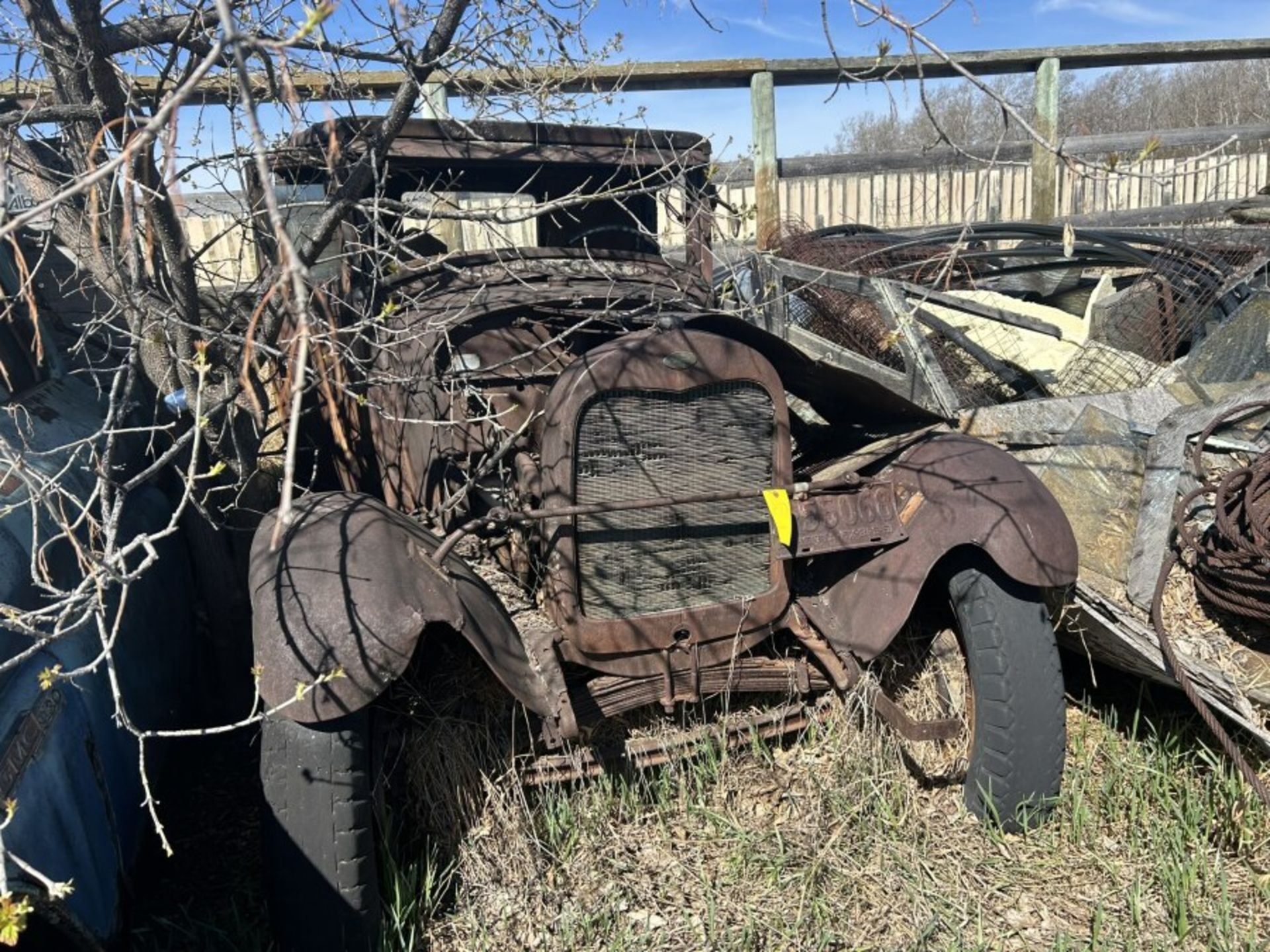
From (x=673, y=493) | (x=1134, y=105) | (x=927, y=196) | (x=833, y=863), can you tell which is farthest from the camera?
(x=1134, y=105)

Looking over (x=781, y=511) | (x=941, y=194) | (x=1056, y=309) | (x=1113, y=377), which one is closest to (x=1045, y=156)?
(x=941, y=194)

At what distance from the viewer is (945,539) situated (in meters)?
2.97

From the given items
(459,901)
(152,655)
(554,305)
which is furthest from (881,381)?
(152,655)

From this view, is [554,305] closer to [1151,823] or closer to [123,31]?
[123,31]

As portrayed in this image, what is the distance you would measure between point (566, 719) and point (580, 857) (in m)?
0.47

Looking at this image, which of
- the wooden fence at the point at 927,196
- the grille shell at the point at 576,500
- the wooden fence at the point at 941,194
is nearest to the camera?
the grille shell at the point at 576,500

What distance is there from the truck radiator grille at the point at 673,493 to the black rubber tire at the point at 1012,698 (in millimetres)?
650

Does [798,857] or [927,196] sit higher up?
[927,196]

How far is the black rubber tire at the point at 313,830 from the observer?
245 centimetres

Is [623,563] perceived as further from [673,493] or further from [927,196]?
[927,196]

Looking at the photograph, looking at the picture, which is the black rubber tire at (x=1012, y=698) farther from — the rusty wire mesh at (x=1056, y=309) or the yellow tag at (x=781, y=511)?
the rusty wire mesh at (x=1056, y=309)

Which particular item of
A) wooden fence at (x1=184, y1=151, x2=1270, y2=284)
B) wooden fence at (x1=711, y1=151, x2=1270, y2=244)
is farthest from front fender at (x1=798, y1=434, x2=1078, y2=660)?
wooden fence at (x1=711, y1=151, x2=1270, y2=244)

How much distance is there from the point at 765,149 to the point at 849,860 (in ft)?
16.5

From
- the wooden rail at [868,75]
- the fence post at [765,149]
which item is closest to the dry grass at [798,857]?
the wooden rail at [868,75]
